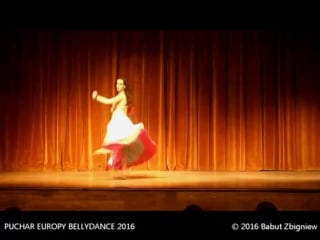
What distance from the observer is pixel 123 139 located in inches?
254

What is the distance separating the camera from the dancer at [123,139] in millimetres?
6484

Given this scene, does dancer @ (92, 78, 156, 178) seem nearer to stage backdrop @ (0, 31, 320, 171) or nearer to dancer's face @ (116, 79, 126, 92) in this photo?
dancer's face @ (116, 79, 126, 92)

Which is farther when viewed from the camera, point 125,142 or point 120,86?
point 120,86

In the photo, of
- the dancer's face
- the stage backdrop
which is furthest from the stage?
the stage backdrop

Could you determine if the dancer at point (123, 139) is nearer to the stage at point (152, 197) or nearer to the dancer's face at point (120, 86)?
the dancer's face at point (120, 86)

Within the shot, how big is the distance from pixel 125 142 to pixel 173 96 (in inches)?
103

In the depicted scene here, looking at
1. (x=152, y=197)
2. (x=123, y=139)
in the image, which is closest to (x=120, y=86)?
(x=123, y=139)

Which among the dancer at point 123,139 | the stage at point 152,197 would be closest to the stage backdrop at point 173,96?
the dancer at point 123,139

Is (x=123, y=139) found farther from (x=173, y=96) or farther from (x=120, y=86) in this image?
(x=173, y=96)

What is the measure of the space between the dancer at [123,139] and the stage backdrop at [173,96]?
6.39ft

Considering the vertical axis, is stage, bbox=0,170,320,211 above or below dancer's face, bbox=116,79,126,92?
below

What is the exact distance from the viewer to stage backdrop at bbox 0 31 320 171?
8719mm
